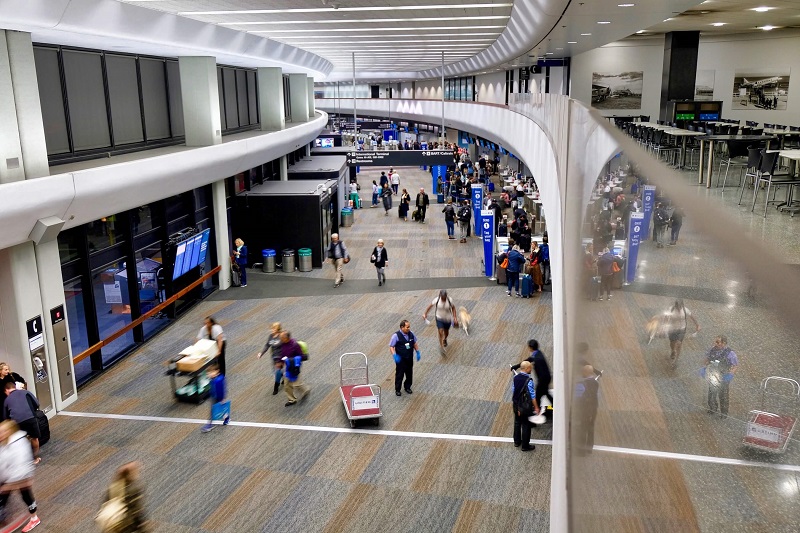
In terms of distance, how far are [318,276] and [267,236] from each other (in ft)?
7.86

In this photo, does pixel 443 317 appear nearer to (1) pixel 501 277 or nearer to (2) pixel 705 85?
(1) pixel 501 277

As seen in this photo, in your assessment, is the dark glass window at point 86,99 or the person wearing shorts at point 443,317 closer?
the dark glass window at point 86,99

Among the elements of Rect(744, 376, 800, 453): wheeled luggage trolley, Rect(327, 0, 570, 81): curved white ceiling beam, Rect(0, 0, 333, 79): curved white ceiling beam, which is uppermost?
Rect(327, 0, 570, 81): curved white ceiling beam

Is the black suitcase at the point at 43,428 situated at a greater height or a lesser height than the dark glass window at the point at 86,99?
lesser

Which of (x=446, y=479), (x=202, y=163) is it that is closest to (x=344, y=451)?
(x=446, y=479)

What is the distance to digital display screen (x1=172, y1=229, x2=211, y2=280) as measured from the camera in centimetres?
1661

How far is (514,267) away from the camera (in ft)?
59.8

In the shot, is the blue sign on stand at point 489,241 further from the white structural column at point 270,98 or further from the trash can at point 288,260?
the white structural column at point 270,98

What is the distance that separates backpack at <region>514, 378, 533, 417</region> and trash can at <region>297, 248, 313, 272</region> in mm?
13175

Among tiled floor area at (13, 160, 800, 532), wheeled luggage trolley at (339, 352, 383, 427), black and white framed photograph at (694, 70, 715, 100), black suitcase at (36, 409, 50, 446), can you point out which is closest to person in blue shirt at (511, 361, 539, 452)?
tiled floor area at (13, 160, 800, 532)

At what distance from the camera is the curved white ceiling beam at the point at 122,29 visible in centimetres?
902

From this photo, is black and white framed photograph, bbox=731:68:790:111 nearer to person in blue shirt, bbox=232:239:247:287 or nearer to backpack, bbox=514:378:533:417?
person in blue shirt, bbox=232:239:247:287

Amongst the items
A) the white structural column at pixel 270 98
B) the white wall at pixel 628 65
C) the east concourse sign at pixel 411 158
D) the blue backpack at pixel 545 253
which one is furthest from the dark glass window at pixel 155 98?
the white wall at pixel 628 65

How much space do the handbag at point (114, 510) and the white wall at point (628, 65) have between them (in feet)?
105
